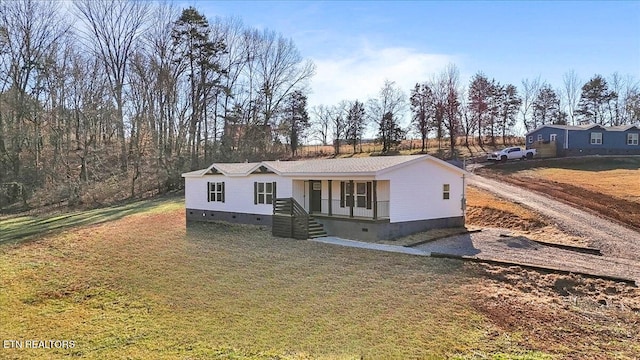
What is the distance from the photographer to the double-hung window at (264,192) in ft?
71.3

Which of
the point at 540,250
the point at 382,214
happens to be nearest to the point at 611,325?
the point at 540,250

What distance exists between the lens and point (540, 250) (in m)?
15.9

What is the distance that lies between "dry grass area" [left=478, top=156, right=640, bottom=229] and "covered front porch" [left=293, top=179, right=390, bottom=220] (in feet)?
34.8

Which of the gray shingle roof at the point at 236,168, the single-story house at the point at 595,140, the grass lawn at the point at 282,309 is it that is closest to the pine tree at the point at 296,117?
the single-story house at the point at 595,140

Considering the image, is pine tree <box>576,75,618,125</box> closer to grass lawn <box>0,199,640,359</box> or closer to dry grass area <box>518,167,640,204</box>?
dry grass area <box>518,167,640,204</box>

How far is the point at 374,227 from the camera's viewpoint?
1828 centimetres

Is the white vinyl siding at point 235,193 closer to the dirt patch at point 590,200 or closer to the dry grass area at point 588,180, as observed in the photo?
the dirt patch at point 590,200

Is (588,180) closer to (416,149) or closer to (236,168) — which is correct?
(236,168)

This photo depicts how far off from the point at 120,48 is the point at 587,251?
38958 mm

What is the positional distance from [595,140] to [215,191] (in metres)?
34.6

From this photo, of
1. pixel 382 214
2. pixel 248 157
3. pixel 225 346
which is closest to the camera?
pixel 225 346

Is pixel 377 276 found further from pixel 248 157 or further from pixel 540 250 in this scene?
pixel 248 157

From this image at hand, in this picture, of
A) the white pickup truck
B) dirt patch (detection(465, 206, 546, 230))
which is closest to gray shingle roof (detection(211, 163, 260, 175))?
dirt patch (detection(465, 206, 546, 230))

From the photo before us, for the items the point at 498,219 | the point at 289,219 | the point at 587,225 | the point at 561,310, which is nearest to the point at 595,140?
the point at 498,219
